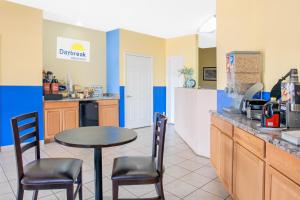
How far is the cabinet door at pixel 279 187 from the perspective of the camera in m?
1.19

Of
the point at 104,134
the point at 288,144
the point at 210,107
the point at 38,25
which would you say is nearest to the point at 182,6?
the point at 210,107

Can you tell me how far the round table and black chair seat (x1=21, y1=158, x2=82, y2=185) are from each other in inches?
8.3

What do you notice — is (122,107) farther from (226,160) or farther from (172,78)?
(226,160)

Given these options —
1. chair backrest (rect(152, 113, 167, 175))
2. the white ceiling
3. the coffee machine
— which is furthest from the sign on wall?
the coffee machine

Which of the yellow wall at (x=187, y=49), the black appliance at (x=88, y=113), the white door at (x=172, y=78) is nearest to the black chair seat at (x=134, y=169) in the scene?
the black appliance at (x=88, y=113)

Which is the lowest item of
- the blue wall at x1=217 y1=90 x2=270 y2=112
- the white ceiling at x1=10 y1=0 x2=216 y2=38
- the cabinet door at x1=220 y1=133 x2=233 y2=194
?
the cabinet door at x1=220 y1=133 x2=233 y2=194

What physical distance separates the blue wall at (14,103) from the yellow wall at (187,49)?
12.8 feet

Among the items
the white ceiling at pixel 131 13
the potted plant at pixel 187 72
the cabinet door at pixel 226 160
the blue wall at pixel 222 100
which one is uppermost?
the white ceiling at pixel 131 13

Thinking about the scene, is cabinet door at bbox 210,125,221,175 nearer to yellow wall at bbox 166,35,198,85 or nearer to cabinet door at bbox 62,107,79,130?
cabinet door at bbox 62,107,79,130

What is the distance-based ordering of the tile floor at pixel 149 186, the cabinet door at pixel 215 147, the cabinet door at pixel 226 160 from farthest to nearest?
the cabinet door at pixel 215 147, the tile floor at pixel 149 186, the cabinet door at pixel 226 160

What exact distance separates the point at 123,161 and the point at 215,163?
1.29m

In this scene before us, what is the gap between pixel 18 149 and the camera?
5.81ft

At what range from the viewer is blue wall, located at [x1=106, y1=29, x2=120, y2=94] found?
230 inches

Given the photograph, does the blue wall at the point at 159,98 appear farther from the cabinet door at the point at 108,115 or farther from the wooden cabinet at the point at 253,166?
the wooden cabinet at the point at 253,166
